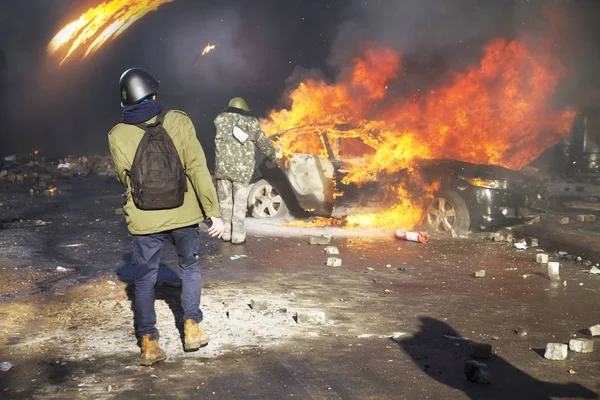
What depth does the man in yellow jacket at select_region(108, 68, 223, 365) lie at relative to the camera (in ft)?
15.6

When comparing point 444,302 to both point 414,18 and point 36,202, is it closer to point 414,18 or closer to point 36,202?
point 36,202

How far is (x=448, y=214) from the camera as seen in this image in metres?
10.9

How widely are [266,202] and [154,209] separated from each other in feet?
25.8

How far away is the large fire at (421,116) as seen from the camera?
37.9 feet

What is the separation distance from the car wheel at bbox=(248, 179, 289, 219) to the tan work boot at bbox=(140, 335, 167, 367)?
25.7 ft

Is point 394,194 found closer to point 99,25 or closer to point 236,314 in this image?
point 236,314

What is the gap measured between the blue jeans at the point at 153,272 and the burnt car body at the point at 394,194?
6.69 meters

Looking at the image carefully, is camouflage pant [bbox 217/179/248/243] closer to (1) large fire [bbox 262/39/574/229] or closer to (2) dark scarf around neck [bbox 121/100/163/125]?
(1) large fire [bbox 262/39/574/229]

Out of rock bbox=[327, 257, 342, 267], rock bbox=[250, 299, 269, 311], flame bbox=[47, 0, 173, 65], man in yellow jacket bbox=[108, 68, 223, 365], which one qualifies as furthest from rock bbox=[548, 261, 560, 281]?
flame bbox=[47, 0, 173, 65]

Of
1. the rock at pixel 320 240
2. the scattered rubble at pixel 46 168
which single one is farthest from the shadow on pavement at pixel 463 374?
the scattered rubble at pixel 46 168

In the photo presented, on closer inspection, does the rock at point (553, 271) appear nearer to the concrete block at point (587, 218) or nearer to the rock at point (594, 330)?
the rock at point (594, 330)

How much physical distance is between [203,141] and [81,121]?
19.1 ft

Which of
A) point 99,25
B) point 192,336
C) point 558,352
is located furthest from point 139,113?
point 99,25

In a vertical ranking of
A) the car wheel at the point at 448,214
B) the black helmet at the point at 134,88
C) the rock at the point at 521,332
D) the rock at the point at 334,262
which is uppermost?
the black helmet at the point at 134,88
